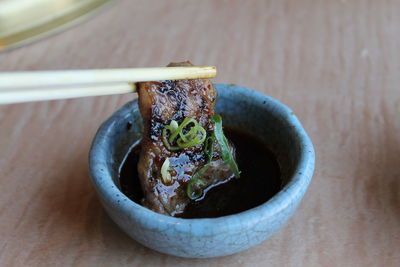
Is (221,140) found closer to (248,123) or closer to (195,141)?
(195,141)

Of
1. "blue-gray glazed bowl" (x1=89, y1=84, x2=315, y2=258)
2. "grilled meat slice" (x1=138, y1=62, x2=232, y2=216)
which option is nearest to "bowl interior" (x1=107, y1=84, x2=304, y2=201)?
"blue-gray glazed bowl" (x1=89, y1=84, x2=315, y2=258)

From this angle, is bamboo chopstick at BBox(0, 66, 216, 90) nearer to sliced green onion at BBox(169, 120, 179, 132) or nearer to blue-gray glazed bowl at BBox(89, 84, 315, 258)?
sliced green onion at BBox(169, 120, 179, 132)

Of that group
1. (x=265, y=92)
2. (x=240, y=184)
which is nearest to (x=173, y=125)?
(x=240, y=184)

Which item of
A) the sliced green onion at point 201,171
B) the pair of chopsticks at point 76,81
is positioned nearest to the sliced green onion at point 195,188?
the sliced green onion at point 201,171

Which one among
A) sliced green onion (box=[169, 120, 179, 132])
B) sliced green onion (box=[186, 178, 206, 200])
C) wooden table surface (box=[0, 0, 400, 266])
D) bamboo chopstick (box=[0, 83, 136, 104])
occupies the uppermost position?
bamboo chopstick (box=[0, 83, 136, 104])

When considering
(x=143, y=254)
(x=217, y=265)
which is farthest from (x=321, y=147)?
(x=143, y=254)
